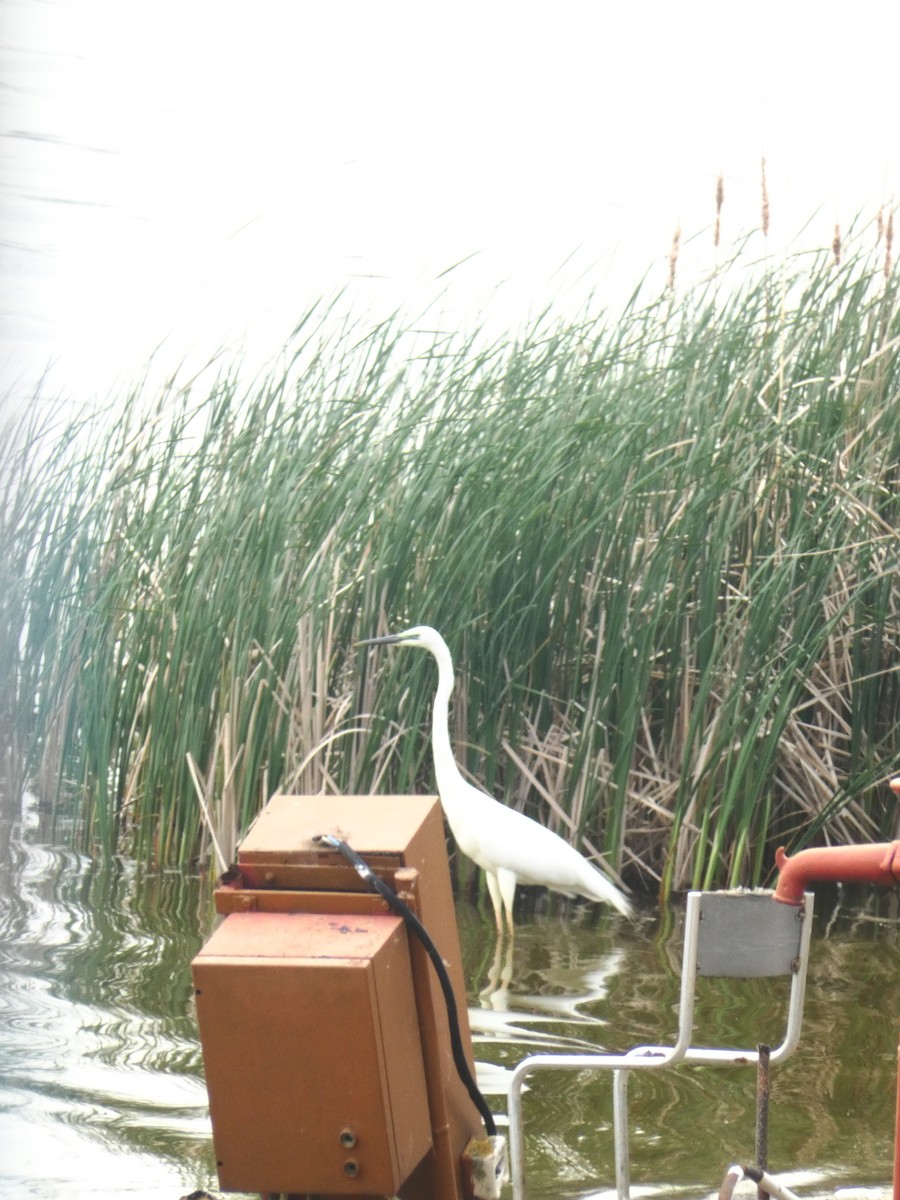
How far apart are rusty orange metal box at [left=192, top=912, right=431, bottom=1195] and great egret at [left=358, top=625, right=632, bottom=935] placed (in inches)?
83.0

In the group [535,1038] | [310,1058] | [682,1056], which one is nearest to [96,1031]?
[535,1038]

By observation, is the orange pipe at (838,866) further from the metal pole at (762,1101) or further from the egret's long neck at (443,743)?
the egret's long neck at (443,743)

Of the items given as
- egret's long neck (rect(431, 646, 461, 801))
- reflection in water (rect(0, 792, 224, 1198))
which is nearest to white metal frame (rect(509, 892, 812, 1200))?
reflection in water (rect(0, 792, 224, 1198))

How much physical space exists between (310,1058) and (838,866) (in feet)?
1.92

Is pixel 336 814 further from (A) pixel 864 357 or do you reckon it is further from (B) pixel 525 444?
(A) pixel 864 357

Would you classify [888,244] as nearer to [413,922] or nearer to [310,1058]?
[413,922]

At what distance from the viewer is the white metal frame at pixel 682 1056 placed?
1393 mm

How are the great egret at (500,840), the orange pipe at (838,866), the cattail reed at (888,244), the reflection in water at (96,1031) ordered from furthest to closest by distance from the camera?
1. the cattail reed at (888,244)
2. the great egret at (500,840)
3. the reflection in water at (96,1031)
4. the orange pipe at (838,866)

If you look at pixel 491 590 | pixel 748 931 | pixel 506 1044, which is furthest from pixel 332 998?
pixel 491 590

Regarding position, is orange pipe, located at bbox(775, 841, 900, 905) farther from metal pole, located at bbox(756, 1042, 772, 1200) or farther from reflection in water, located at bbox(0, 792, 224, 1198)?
reflection in water, located at bbox(0, 792, 224, 1198)

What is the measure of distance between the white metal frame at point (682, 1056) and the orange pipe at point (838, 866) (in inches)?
0.7

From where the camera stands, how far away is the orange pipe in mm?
1309

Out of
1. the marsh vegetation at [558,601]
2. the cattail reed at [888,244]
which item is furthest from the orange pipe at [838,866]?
the cattail reed at [888,244]

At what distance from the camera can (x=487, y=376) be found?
459 cm
